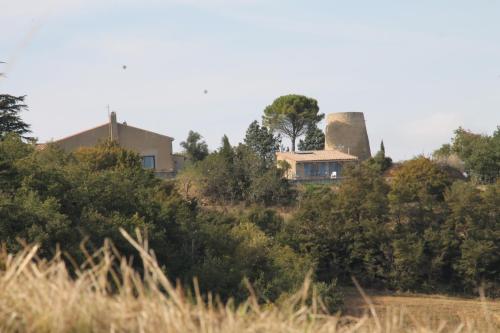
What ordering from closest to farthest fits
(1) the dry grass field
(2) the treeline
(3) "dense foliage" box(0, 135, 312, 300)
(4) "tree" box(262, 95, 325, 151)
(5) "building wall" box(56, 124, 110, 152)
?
(3) "dense foliage" box(0, 135, 312, 300) → (2) the treeline → (1) the dry grass field → (5) "building wall" box(56, 124, 110, 152) → (4) "tree" box(262, 95, 325, 151)

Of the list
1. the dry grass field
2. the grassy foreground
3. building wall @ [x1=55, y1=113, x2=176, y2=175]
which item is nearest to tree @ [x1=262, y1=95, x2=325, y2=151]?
building wall @ [x1=55, y1=113, x2=176, y2=175]

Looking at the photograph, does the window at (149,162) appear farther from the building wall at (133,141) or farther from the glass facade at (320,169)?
the glass facade at (320,169)

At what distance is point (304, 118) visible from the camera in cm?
6944

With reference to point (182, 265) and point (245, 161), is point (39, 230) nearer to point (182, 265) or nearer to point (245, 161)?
point (182, 265)

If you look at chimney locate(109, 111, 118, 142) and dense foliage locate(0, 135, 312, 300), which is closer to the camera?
dense foliage locate(0, 135, 312, 300)

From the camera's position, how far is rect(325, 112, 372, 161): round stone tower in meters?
63.8

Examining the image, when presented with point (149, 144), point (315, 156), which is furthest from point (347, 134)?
point (149, 144)

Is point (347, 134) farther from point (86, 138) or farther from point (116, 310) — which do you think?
point (116, 310)

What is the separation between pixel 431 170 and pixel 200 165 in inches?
525

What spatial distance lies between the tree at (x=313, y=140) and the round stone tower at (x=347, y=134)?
4638mm

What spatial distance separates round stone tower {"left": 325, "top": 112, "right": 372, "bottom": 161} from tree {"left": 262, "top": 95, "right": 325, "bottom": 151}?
4631mm

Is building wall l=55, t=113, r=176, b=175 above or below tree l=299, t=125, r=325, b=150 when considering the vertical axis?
below

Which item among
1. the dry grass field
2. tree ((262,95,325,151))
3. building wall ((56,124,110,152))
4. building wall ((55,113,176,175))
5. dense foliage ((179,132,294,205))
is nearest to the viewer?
the dry grass field

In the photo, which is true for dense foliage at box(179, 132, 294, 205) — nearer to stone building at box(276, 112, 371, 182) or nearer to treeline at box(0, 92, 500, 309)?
treeline at box(0, 92, 500, 309)
